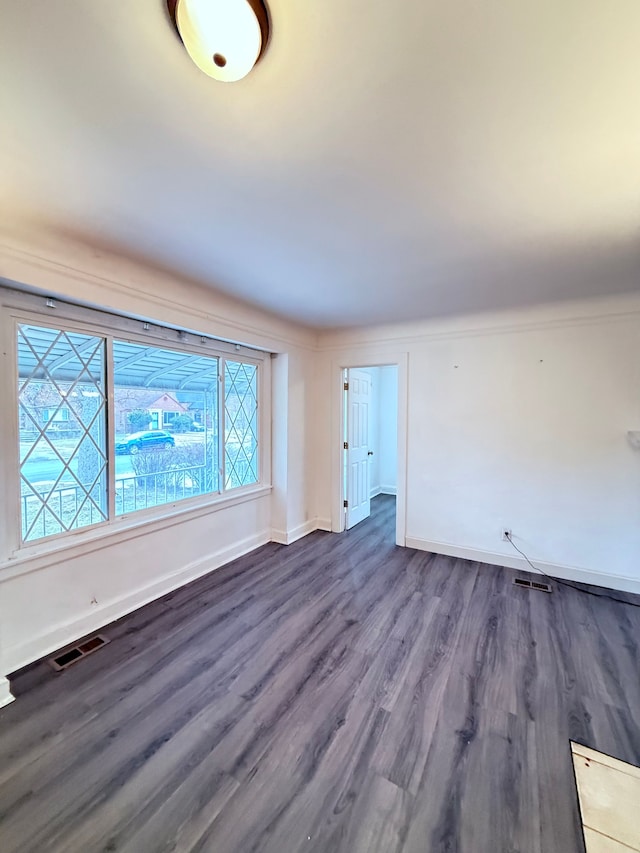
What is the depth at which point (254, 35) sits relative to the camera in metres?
0.88

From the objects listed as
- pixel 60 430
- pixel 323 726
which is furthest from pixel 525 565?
pixel 60 430

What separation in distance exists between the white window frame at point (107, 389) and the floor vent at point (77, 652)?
24.8 inches

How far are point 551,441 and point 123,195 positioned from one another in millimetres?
3651

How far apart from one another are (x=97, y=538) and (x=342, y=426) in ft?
8.99

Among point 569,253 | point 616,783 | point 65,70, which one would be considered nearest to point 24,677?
point 65,70

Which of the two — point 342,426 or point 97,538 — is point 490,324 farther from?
point 97,538

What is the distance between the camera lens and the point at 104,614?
2404mm

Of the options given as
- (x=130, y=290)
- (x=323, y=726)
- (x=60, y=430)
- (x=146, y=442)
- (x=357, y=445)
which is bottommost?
(x=323, y=726)

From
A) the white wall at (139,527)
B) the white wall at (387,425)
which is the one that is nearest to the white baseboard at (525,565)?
the white wall at (139,527)

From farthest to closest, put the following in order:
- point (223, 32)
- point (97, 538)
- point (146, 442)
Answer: point (146, 442)
point (97, 538)
point (223, 32)

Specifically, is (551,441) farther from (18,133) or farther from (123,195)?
(18,133)

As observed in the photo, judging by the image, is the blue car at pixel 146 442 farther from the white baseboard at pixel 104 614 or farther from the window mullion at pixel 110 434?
the white baseboard at pixel 104 614

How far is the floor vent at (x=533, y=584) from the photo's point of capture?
9.75ft

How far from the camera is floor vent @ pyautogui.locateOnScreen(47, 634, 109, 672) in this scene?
2.04 meters
